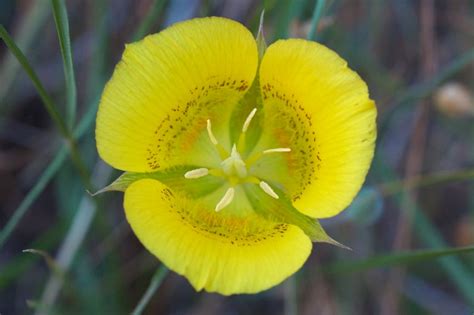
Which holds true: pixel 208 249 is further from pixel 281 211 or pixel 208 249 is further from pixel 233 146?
pixel 233 146

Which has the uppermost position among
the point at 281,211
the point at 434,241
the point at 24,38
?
the point at 24,38

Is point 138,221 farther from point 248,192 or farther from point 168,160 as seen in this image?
point 248,192

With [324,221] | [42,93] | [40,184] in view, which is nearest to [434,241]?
[324,221]

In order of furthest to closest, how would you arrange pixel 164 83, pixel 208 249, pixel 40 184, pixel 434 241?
pixel 434 241, pixel 40 184, pixel 164 83, pixel 208 249

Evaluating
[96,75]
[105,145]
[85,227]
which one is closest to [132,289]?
[85,227]

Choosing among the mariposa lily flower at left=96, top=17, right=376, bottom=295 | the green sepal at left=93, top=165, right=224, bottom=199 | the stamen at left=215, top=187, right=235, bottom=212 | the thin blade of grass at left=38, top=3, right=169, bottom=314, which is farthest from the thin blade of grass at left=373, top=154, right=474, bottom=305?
the thin blade of grass at left=38, top=3, right=169, bottom=314

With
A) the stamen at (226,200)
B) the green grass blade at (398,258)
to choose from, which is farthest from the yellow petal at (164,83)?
the green grass blade at (398,258)

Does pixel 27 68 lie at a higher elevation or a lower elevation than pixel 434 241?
higher

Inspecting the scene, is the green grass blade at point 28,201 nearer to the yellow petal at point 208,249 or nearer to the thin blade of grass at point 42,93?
the thin blade of grass at point 42,93
